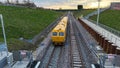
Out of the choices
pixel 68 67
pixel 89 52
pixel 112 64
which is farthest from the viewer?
pixel 89 52

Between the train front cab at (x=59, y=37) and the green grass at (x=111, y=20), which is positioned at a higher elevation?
the train front cab at (x=59, y=37)

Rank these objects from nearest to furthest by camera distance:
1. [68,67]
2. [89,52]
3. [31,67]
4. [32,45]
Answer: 1. [31,67]
2. [68,67]
3. [89,52]
4. [32,45]

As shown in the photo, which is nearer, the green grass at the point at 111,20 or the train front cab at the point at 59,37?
the train front cab at the point at 59,37

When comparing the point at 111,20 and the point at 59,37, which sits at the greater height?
the point at 59,37

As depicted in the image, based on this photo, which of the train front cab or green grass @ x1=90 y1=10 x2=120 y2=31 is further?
green grass @ x1=90 y1=10 x2=120 y2=31

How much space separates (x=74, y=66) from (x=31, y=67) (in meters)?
5.09

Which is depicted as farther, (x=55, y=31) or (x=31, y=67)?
(x=55, y=31)

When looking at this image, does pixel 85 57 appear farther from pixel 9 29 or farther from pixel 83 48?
pixel 9 29

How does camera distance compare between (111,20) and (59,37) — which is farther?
(111,20)

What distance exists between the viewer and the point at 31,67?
20562 millimetres


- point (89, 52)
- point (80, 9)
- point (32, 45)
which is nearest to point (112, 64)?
point (89, 52)

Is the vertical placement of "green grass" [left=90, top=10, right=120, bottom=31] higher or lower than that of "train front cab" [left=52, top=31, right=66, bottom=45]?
lower

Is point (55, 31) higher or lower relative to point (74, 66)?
higher

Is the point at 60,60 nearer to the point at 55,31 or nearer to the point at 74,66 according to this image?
the point at 74,66
